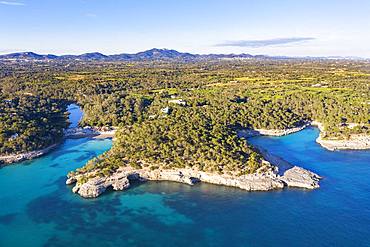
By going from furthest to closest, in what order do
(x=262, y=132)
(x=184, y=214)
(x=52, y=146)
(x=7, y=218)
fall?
(x=262, y=132) < (x=52, y=146) < (x=7, y=218) < (x=184, y=214)

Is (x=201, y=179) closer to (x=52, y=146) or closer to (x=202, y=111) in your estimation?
(x=52, y=146)

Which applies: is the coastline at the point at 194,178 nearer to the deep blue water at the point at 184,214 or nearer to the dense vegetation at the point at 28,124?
the deep blue water at the point at 184,214

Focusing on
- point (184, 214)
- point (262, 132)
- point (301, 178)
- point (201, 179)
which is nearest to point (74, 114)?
point (262, 132)

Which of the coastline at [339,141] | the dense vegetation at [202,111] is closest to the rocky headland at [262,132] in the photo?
the coastline at [339,141]

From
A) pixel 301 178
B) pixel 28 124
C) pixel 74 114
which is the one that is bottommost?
pixel 301 178

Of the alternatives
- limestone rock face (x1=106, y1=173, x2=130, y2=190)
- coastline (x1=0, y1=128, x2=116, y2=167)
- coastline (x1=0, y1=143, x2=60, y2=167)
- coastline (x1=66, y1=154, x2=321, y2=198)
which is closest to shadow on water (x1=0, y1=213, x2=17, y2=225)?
coastline (x1=66, y1=154, x2=321, y2=198)

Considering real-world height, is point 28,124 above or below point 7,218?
above

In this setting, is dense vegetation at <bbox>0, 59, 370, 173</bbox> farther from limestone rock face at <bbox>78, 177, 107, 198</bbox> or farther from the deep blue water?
the deep blue water
